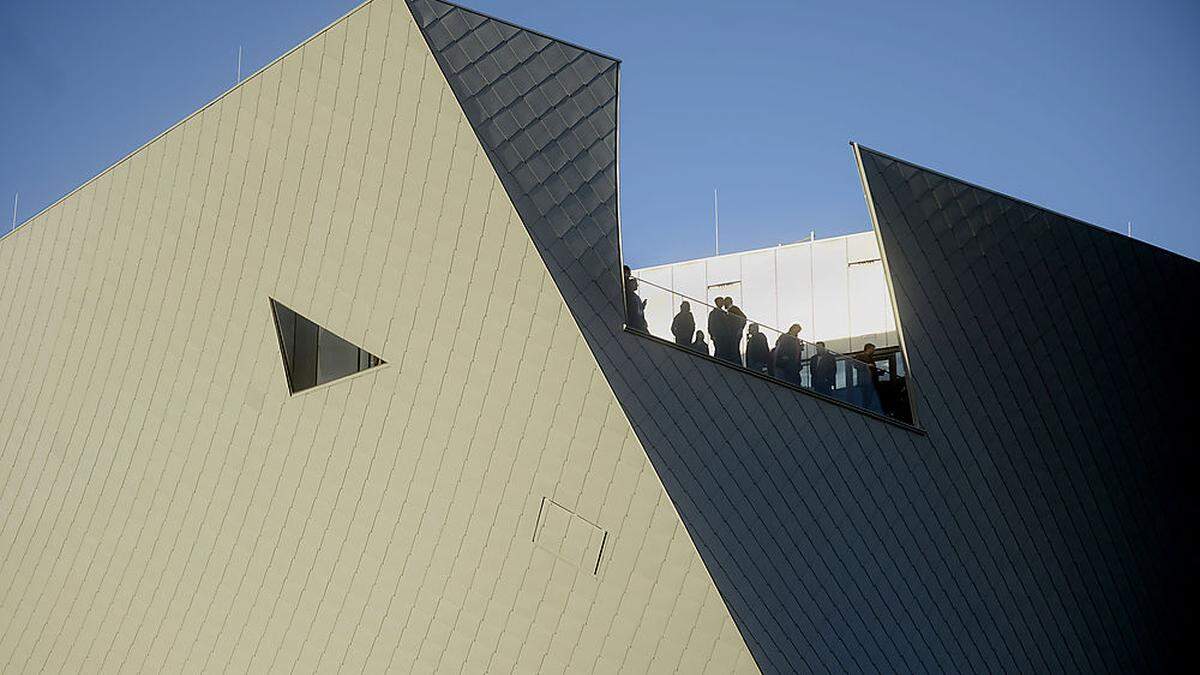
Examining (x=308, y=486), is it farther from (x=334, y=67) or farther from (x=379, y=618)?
(x=334, y=67)

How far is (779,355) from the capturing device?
15.2 metres

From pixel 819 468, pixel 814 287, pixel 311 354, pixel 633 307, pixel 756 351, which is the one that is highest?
pixel 814 287

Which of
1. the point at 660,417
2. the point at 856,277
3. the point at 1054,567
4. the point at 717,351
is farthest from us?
the point at 856,277

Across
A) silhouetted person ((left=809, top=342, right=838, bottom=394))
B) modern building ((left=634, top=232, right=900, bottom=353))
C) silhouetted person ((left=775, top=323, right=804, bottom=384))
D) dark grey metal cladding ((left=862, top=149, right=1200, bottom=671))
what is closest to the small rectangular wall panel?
silhouetted person ((left=775, top=323, right=804, bottom=384))

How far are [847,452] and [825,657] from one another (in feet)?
7.72

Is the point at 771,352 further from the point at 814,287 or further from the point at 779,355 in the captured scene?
the point at 814,287

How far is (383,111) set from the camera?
1462 cm

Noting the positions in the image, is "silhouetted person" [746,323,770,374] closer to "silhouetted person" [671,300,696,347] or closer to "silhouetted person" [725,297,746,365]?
"silhouetted person" [725,297,746,365]

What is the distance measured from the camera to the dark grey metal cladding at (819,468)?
1384 cm

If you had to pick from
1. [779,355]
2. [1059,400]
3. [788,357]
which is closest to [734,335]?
[779,355]

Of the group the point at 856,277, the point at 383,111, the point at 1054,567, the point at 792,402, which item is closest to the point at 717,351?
the point at 792,402

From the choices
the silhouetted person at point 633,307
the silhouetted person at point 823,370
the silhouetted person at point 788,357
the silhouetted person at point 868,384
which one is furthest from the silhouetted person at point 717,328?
the silhouetted person at point 868,384

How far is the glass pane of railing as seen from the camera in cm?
1462

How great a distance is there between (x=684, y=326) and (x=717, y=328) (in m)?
0.46
